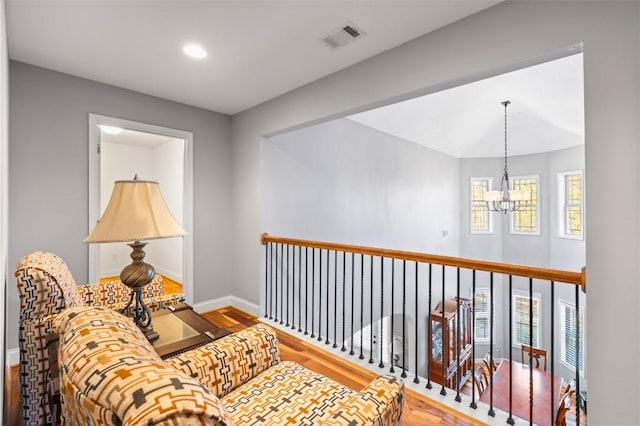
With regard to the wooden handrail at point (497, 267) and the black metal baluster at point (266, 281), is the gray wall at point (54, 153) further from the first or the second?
the wooden handrail at point (497, 267)

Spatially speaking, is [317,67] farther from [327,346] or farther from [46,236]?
[46,236]

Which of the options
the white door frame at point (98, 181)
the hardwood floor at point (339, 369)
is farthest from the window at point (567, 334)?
the white door frame at point (98, 181)

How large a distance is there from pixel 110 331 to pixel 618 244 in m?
2.09

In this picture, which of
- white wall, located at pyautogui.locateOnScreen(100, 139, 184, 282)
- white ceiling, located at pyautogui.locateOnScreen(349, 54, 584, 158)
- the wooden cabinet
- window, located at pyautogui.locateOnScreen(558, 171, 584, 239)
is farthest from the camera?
window, located at pyautogui.locateOnScreen(558, 171, 584, 239)

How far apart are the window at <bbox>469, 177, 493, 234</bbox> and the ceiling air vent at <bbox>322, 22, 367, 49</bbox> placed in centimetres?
693

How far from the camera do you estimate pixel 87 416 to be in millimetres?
623

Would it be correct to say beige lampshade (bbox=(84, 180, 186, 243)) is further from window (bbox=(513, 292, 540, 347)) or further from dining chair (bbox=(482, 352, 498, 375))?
window (bbox=(513, 292, 540, 347))

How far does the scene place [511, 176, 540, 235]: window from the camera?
7.45m

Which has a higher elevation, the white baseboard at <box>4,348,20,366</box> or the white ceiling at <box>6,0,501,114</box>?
the white ceiling at <box>6,0,501,114</box>

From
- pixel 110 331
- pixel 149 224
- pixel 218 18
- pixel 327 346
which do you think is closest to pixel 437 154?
pixel 327 346

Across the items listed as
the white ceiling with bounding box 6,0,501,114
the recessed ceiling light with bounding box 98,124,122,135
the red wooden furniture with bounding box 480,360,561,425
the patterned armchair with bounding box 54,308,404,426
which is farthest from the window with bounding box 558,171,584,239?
the recessed ceiling light with bounding box 98,124,122,135

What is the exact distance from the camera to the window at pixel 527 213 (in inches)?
293

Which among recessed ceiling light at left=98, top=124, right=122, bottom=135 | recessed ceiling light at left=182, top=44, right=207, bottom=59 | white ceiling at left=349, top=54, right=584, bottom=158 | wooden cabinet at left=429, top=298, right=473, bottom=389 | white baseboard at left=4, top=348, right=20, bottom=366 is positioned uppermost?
white ceiling at left=349, top=54, right=584, bottom=158

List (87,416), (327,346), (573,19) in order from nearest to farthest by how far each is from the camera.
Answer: (87,416) < (573,19) < (327,346)
